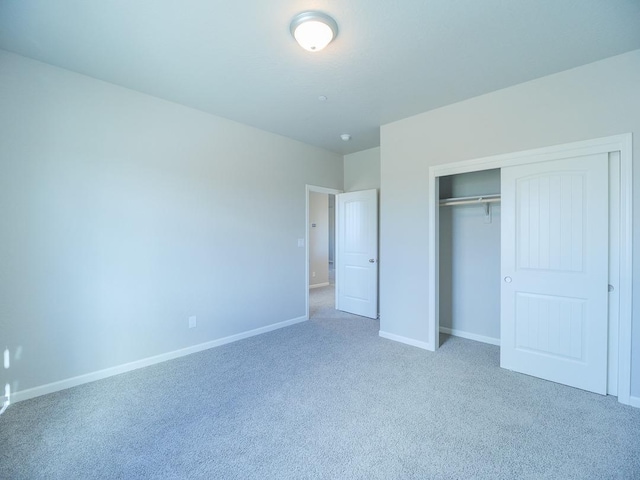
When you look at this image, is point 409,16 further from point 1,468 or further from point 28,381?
point 28,381

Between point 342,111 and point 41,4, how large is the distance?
252cm

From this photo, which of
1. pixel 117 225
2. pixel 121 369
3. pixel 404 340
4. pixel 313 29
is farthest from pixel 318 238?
pixel 313 29

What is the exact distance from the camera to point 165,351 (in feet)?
10.3

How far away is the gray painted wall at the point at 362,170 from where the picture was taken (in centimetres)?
481

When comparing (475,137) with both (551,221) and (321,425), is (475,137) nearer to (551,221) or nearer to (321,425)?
(551,221)

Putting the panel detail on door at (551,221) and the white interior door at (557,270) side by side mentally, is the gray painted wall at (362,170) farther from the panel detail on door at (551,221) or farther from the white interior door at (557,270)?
the panel detail on door at (551,221)

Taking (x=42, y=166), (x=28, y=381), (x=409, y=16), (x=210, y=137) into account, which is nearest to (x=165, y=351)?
(x=28, y=381)

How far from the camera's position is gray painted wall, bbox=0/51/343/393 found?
2373 mm

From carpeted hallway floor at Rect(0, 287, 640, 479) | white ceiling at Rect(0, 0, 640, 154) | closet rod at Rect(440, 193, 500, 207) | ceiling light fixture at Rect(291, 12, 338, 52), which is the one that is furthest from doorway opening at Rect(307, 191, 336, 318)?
ceiling light fixture at Rect(291, 12, 338, 52)

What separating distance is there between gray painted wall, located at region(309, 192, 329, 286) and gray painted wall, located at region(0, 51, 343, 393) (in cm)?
344

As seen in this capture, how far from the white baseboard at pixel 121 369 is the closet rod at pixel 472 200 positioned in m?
2.93

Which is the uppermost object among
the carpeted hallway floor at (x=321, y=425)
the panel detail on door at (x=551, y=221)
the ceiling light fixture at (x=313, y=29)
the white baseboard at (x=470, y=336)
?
the ceiling light fixture at (x=313, y=29)

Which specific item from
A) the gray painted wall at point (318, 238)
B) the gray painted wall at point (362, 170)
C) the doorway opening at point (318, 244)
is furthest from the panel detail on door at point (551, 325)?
the gray painted wall at point (318, 238)

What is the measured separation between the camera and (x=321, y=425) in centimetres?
207
